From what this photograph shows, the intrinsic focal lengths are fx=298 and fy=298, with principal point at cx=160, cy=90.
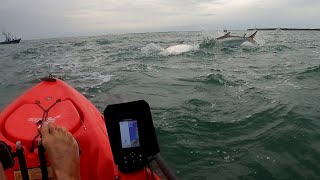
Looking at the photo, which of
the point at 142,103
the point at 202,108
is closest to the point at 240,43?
the point at 202,108

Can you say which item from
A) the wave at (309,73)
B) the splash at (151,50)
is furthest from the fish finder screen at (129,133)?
the splash at (151,50)

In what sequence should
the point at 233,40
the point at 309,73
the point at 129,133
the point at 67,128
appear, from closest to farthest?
1. the point at 129,133
2. the point at 67,128
3. the point at 309,73
4. the point at 233,40

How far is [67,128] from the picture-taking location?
3469 millimetres

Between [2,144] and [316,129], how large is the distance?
600 cm

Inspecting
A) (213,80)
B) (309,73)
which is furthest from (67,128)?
(309,73)

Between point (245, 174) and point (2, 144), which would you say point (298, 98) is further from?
point (2, 144)

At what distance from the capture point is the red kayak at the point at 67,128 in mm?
3061

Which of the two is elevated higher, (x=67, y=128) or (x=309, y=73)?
(x=67, y=128)

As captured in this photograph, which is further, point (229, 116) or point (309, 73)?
point (309, 73)

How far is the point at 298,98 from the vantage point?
348 inches

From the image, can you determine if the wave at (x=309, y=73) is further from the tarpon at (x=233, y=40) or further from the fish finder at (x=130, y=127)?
the tarpon at (x=233, y=40)

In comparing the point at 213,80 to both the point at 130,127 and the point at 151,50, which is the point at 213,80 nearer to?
the point at 130,127

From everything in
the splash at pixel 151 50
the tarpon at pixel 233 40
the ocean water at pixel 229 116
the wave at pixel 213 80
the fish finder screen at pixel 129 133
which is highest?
the fish finder screen at pixel 129 133

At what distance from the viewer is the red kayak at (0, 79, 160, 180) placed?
3.06 meters
